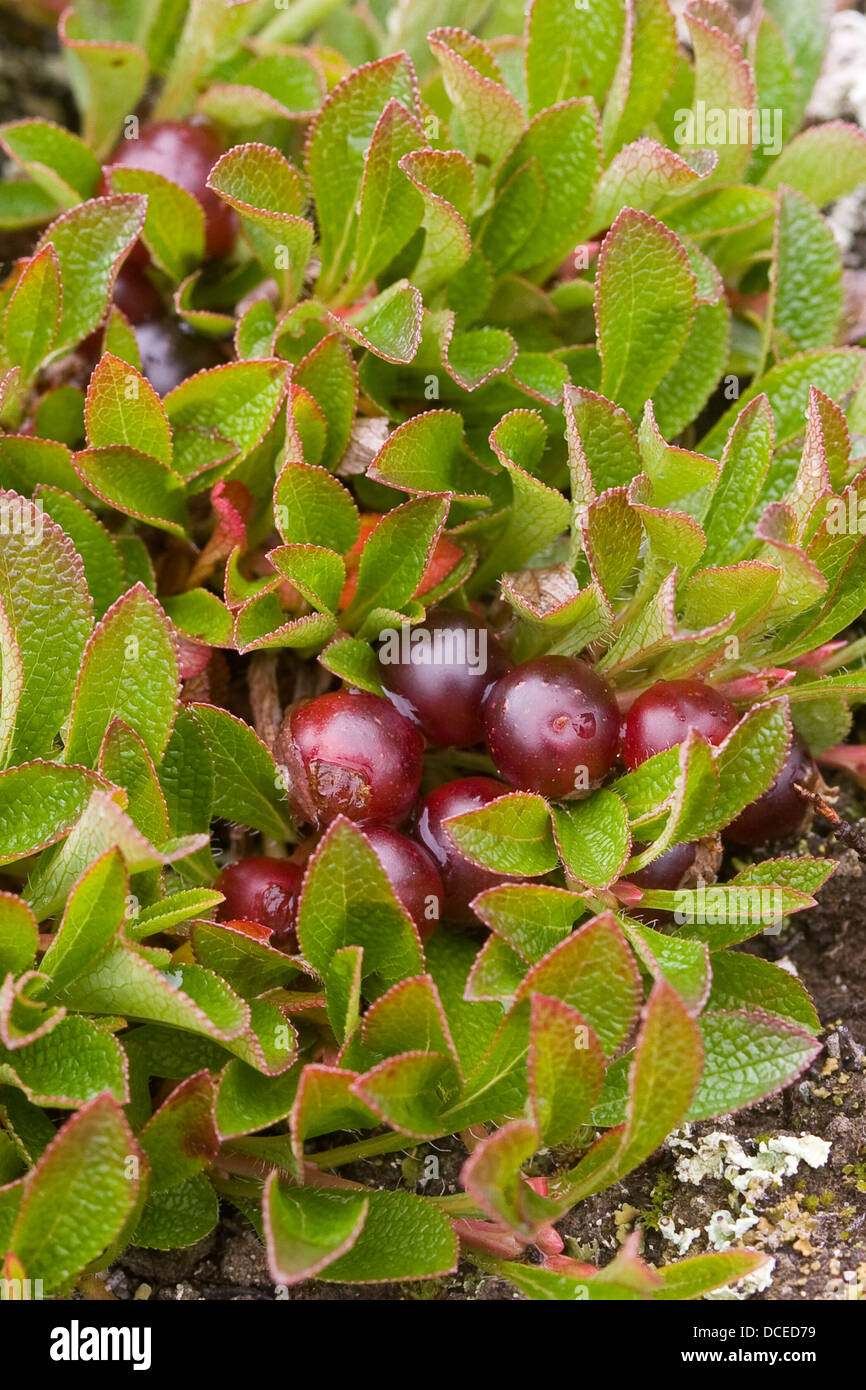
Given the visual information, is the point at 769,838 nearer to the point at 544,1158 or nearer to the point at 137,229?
the point at 544,1158

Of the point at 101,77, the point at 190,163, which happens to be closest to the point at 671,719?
the point at 190,163

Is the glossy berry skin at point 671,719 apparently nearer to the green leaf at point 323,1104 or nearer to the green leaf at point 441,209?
the green leaf at point 323,1104

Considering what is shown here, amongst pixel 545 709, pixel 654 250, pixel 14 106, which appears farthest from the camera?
pixel 14 106

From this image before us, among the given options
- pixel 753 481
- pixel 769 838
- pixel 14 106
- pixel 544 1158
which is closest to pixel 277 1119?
pixel 544 1158

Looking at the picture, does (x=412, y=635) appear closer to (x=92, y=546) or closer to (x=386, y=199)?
(x=92, y=546)

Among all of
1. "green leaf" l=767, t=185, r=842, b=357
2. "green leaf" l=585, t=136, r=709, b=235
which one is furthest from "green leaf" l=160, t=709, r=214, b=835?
"green leaf" l=767, t=185, r=842, b=357

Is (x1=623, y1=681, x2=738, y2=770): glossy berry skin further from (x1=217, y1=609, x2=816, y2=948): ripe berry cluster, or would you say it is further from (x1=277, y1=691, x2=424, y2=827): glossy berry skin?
(x1=277, y1=691, x2=424, y2=827): glossy berry skin
